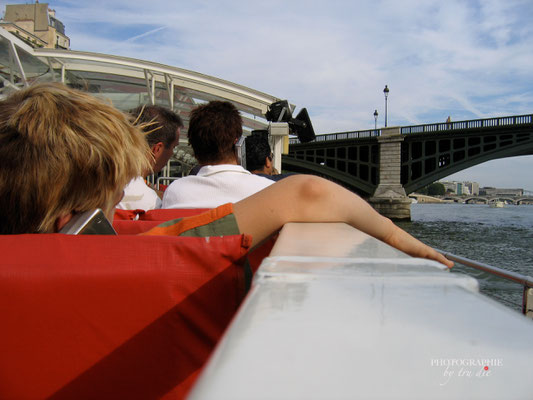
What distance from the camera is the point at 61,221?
0.91m

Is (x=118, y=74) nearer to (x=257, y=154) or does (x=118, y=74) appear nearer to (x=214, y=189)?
(x=257, y=154)

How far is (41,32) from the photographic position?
58875mm

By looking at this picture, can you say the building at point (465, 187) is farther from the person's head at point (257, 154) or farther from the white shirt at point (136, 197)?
the white shirt at point (136, 197)

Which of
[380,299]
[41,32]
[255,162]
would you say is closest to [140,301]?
[380,299]

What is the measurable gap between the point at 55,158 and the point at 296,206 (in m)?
Answer: 0.51

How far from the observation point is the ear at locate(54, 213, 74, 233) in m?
0.91

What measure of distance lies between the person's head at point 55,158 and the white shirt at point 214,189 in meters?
1.03

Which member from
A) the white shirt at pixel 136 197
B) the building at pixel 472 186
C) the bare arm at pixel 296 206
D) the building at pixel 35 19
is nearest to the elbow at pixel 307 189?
the bare arm at pixel 296 206

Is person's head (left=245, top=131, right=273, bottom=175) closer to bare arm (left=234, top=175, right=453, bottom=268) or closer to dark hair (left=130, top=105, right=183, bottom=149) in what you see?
dark hair (left=130, top=105, right=183, bottom=149)

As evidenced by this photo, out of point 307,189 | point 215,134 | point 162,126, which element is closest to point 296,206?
point 307,189

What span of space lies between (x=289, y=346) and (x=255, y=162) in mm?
3428

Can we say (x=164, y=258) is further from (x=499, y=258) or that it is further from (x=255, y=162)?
(x=499, y=258)

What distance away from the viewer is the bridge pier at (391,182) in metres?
29.5

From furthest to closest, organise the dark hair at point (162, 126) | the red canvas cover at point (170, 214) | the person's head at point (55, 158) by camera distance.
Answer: the dark hair at point (162, 126) → the red canvas cover at point (170, 214) → the person's head at point (55, 158)
